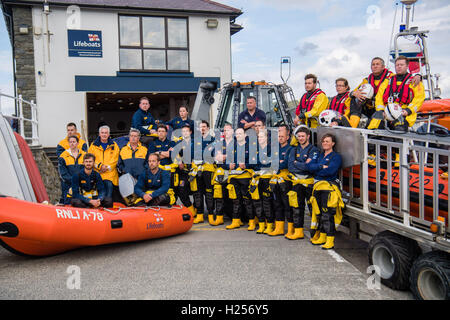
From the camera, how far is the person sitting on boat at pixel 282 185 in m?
6.24

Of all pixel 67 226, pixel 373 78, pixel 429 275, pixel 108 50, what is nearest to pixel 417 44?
pixel 373 78

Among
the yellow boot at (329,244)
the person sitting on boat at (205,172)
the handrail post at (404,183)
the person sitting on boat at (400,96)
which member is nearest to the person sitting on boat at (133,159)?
the person sitting on boat at (205,172)

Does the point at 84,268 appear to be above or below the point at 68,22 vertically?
below

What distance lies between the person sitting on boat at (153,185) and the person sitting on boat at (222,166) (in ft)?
3.11

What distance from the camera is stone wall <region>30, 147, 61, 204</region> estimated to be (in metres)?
9.75

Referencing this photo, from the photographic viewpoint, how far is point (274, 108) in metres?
8.04

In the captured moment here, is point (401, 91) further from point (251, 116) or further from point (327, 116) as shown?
point (251, 116)

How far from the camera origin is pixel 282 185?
624 cm

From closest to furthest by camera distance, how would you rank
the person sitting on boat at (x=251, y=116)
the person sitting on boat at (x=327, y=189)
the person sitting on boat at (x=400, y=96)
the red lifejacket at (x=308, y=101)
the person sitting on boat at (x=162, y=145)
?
the person sitting on boat at (x=400, y=96)
the person sitting on boat at (x=327, y=189)
the red lifejacket at (x=308, y=101)
the person sitting on boat at (x=251, y=116)
the person sitting on boat at (x=162, y=145)

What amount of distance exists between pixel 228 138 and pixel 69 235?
3.03 metres

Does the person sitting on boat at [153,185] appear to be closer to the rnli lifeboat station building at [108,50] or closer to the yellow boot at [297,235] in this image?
the yellow boot at [297,235]

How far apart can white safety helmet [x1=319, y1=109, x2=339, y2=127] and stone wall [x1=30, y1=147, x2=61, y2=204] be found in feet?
22.1

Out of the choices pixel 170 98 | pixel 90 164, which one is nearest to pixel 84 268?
pixel 90 164
